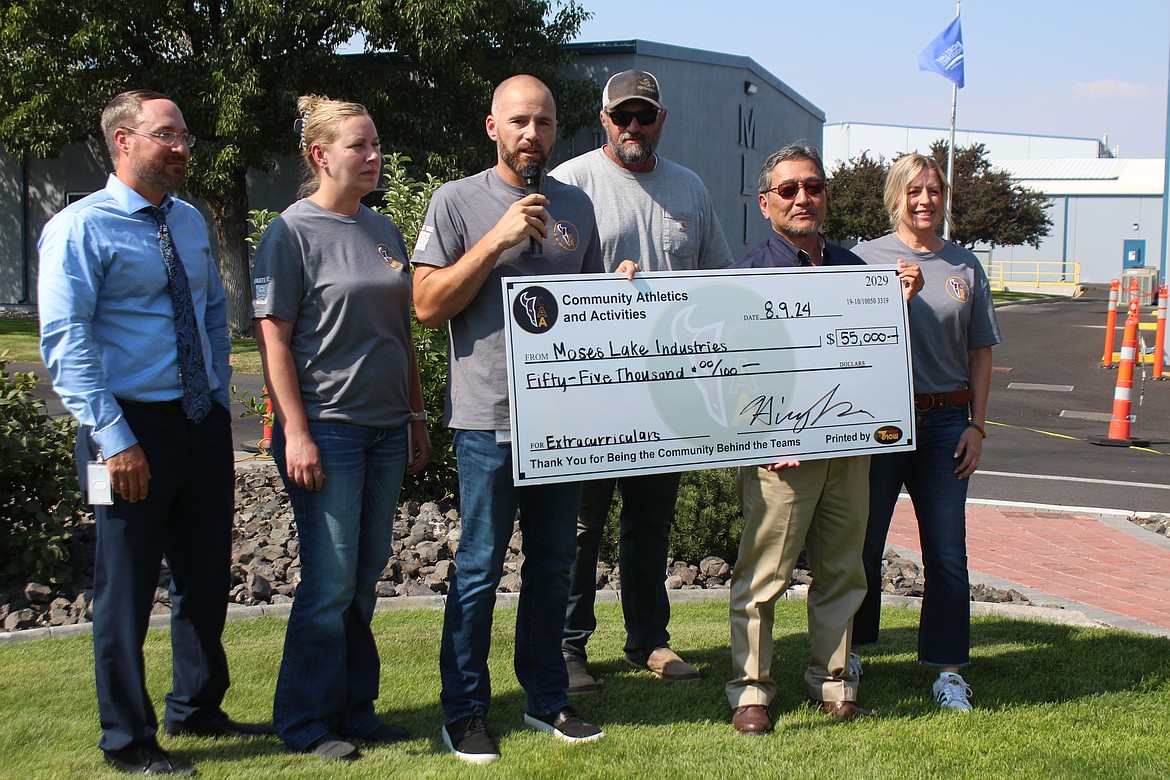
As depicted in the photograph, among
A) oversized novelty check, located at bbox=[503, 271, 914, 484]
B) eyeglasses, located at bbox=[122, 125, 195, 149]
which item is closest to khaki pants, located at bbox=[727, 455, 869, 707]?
oversized novelty check, located at bbox=[503, 271, 914, 484]

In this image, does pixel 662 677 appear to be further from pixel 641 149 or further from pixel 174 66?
pixel 174 66

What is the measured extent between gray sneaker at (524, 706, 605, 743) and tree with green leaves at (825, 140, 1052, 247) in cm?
4027

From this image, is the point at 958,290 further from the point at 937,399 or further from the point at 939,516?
the point at 939,516

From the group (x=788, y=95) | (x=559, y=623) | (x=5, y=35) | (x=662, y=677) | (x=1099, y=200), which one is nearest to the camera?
(x=559, y=623)

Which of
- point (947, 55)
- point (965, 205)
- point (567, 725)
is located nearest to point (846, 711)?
point (567, 725)

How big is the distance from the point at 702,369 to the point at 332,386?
4.22ft

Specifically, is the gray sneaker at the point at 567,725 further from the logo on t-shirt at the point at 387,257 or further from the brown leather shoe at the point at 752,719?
the logo on t-shirt at the point at 387,257

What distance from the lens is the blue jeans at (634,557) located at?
4.46 meters

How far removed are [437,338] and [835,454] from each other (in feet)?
13.5

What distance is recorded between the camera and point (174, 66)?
71.2 feet

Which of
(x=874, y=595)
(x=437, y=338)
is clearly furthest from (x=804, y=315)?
(x=437, y=338)

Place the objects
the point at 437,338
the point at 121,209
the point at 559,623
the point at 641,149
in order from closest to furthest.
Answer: the point at 121,209 → the point at 559,623 → the point at 641,149 → the point at 437,338

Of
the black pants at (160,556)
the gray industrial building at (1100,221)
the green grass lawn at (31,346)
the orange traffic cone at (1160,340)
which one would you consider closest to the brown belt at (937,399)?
the black pants at (160,556)

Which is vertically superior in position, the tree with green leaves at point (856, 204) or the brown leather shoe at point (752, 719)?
the tree with green leaves at point (856, 204)
